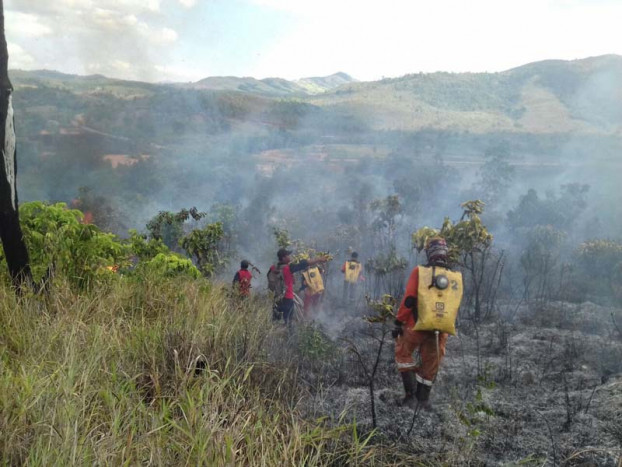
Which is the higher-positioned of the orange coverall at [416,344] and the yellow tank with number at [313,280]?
the orange coverall at [416,344]

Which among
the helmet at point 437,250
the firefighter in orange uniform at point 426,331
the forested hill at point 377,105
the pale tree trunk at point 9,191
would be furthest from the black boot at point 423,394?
the forested hill at point 377,105

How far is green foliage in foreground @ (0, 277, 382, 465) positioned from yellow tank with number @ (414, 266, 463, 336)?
1266mm

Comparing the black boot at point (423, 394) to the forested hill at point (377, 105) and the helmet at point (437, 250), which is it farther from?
the forested hill at point (377, 105)

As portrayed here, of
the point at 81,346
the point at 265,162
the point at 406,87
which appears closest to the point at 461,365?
the point at 81,346

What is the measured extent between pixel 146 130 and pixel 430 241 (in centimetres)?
3761

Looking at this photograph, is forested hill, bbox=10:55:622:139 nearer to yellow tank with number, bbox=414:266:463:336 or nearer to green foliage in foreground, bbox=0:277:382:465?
green foliage in foreground, bbox=0:277:382:465

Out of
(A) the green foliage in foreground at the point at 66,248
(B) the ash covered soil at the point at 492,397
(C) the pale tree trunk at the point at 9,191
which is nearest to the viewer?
(B) the ash covered soil at the point at 492,397

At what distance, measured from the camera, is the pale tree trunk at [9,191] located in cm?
328

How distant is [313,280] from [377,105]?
5453cm

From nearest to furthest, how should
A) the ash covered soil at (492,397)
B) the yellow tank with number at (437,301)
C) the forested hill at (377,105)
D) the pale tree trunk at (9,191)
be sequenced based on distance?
1. the ash covered soil at (492,397)
2. the pale tree trunk at (9,191)
3. the yellow tank with number at (437,301)
4. the forested hill at (377,105)

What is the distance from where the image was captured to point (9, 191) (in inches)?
131

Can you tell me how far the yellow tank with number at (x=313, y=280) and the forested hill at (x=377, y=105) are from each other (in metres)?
31.3

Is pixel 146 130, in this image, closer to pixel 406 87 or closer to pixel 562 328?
pixel 562 328

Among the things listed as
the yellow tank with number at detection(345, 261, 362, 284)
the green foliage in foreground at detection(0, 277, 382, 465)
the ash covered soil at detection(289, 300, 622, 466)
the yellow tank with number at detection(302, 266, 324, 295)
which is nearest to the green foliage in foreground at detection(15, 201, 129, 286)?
the green foliage in foreground at detection(0, 277, 382, 465)
